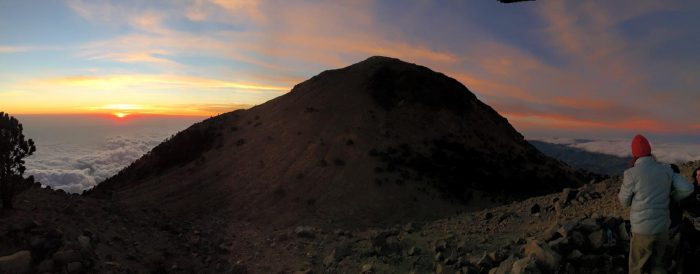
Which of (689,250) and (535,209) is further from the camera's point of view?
(535,209)

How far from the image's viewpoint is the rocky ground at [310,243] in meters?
9.30

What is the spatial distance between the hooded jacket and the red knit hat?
90 millimetres

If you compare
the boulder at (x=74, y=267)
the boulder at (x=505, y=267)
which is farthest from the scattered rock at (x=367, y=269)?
the boulder at (x=74, y=267)

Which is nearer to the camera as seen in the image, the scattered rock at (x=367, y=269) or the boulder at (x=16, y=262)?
the boulder at (x=16, y=262)

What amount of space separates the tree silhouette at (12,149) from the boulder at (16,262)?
16.4 ft

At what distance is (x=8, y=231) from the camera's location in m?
11.4

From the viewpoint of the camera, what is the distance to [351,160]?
3822cm

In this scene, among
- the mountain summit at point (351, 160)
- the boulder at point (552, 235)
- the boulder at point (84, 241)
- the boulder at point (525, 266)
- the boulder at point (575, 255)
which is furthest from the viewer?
the mountain summit at point (351, 160)

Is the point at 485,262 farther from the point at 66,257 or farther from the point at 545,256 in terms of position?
the point at 66,257

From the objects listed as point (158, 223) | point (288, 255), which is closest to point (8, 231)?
point (158, 223)

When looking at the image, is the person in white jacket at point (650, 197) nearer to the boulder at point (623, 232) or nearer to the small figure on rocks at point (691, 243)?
the small figure on rocks at point (691, 243)

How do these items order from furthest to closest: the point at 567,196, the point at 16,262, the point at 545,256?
the point at 567,196 → the point at 16,262 → the point at 545,256

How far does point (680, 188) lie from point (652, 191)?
18.5 inches

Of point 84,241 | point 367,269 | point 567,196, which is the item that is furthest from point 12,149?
point 567,196
